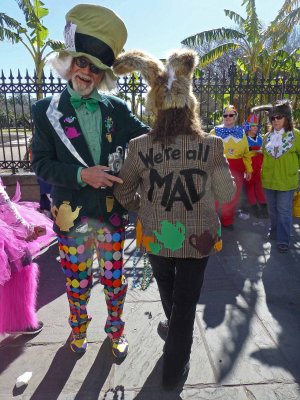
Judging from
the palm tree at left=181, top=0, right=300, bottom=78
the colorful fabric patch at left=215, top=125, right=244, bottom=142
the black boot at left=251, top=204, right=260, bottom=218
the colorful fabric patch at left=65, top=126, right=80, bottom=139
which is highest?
the palm tree at left=181, top=0, right=300, bottom=78

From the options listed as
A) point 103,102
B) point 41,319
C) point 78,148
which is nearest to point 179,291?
point 78,148

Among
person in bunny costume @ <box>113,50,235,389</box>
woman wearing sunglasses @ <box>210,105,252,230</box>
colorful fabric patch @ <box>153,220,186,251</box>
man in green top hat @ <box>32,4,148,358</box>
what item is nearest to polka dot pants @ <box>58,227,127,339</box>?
man in green top hat @ <box>32,4,148,358</box>

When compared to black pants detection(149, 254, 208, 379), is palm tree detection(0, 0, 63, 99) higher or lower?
higher

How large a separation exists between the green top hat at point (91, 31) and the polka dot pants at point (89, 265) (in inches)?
40.5

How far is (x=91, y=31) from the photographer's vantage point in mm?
1863

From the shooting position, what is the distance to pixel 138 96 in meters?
6.90

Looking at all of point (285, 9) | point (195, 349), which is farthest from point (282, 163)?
point (285, 9)

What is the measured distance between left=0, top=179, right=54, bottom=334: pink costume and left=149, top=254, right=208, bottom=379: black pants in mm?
995

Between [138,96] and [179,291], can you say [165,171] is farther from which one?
[138,96]

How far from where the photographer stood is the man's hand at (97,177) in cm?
187

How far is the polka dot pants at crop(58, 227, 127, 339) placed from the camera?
2.11 m

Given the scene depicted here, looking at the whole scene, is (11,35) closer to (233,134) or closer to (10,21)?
(10,21)

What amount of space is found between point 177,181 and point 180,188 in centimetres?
4

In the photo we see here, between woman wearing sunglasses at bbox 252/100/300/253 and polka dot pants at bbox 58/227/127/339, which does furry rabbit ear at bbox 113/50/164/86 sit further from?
woman wearing sunglasses at bbox 252/100/300/253
